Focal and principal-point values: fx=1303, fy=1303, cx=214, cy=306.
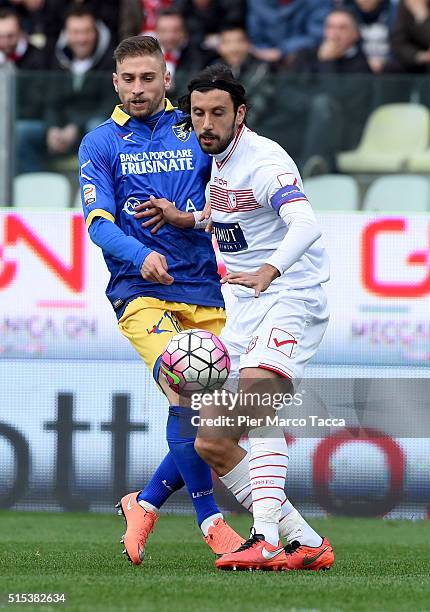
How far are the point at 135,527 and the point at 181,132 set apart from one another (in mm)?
1926

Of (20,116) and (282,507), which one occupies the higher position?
(20,116)

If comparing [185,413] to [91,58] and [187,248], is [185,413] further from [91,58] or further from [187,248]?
[91,58]

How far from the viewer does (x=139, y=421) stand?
8.98 meters

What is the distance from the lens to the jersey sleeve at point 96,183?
20.0 ft

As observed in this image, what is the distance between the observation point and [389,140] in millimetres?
9914

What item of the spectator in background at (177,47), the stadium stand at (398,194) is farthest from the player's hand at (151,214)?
the spectator in background at (177,47)

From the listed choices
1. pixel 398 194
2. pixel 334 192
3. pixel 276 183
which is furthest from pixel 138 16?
pixel 276 183

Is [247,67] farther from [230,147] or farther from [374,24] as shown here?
[230,147]

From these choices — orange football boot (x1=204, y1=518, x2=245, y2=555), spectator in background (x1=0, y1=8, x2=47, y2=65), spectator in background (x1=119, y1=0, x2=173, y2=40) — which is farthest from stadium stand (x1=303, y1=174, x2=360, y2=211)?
orange football boot (x1=204, y1=518, x2=245, y2=555)

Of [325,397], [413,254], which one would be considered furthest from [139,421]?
[413,254]

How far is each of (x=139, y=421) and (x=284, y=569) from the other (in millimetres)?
3293

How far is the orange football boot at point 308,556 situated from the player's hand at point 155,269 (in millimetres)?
1339

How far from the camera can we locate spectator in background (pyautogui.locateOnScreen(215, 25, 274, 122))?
9.95 metres

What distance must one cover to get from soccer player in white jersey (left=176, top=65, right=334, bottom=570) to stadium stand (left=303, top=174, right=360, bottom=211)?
12.6ft
